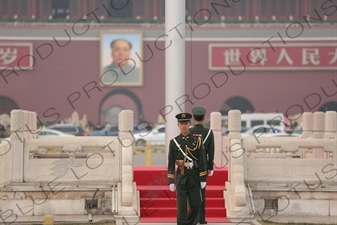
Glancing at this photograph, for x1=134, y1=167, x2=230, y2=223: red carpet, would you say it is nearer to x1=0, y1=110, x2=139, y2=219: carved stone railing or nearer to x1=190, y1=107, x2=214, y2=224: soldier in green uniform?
x1=0, y1=110, x2=139, y2=219: carved stone railing

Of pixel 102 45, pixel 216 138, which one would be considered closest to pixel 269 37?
pixel 102 45

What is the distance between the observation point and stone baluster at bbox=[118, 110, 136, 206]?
894cm

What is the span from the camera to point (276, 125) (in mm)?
28875

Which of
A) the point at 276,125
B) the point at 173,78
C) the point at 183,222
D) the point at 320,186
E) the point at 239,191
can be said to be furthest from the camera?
the point at 276,125

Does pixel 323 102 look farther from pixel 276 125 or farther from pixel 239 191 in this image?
pixel 239 191

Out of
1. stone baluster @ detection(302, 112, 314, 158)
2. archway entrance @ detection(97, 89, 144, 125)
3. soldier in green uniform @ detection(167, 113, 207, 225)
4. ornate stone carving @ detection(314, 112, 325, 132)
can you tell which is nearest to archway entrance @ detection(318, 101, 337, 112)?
archway entrance @ detection(97, 89, 144, 125)

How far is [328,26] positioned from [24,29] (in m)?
12.7

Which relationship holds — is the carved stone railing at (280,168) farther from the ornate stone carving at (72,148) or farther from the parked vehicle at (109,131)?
the parked vehicle at (109,131)

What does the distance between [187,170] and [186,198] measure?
311mm

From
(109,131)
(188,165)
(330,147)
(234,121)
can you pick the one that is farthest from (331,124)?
(109,131)

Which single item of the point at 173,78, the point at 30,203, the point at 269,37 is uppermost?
the point at 269,37

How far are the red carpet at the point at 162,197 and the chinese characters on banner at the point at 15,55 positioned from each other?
2067 centimetres

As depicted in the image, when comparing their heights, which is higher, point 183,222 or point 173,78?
point 173,78

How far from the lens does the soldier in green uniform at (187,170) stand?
7.83m
